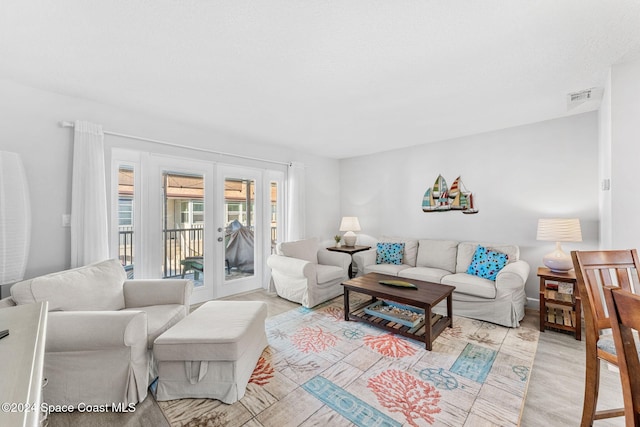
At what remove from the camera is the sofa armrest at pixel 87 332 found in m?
1.59

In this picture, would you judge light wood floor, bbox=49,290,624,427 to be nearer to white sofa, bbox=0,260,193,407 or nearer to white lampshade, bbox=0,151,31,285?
white sofa, bbox=0,260,193,407

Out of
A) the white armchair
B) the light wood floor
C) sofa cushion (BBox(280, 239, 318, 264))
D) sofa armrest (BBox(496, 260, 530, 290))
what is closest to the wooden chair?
the light wood floor

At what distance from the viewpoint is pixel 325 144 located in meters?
4.31

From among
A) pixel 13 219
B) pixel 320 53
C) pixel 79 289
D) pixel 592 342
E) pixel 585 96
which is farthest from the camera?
pixel 585 96

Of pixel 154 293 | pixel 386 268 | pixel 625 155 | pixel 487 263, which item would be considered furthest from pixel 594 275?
pixel 154 293

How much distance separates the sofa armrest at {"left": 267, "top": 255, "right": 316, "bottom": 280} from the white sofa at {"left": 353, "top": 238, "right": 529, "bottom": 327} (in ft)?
3.35

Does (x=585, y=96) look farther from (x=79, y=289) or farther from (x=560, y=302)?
(x=79, y=289)

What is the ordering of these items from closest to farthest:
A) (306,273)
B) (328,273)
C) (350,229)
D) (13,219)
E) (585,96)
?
(13,219), (585,96), (306,273), (328,273), (350,229)

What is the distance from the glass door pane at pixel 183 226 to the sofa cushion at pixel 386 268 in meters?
2.42

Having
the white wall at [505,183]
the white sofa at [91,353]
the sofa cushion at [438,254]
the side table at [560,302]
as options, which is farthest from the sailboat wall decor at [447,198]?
the white sofa at [91,353]

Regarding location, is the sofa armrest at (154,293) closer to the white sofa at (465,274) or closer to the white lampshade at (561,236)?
the white sofa at (465,274)

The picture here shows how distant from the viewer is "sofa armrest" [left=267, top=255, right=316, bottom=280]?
3.29 m

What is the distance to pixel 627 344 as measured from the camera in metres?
0.92

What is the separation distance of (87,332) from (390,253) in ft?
11.5
